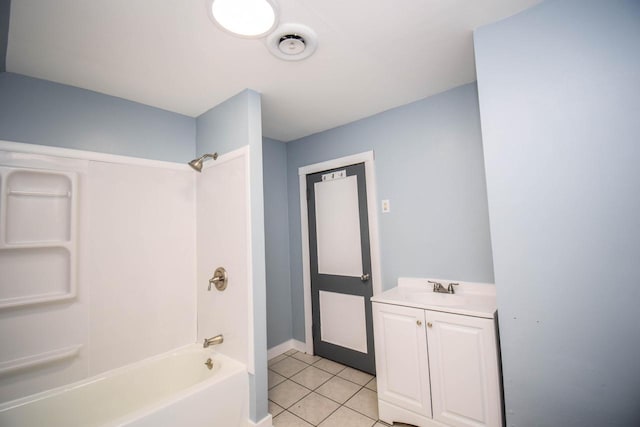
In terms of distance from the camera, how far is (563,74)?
1.22 metres

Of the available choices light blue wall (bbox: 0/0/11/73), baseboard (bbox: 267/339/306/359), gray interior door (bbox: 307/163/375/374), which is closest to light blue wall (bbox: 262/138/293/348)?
baseboard (bbox: 267/339/306/359)

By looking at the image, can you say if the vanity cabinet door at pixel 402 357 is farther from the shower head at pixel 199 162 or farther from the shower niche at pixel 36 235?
the shower niche at pixel 36 235

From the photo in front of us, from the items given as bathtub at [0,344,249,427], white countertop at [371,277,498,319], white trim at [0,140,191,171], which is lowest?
bathtub at [0,344,249,427]

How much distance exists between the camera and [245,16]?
1.29 meters

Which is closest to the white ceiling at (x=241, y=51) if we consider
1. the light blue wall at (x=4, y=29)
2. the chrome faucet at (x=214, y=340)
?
the light blue wall at (x=4, y=29)

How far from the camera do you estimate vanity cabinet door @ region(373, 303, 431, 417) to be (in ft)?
5.68

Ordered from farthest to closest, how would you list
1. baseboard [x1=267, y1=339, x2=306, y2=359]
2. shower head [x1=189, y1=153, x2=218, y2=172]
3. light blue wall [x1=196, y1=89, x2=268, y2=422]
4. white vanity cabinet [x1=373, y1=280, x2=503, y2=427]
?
baseboard [x1=267, y1=339, x2=306, y2=359] < shower head [x1=189, y1=153, x2=218, y2=172] < light blue wall [x1=196, y1=89, x2=268, y2=422] < white vanity cabinet [x1=373, y1=280, x2=503, y2=427]

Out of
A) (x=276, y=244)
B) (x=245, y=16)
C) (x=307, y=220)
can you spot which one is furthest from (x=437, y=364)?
(x=245, y=16)

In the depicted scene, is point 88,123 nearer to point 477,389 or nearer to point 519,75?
point 519,75

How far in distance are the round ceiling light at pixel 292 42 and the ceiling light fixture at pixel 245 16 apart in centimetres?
7

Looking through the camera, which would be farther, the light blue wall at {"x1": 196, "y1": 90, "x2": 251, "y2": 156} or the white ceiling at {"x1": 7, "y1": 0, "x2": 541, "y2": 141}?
the light blue wall at {"x1": 196, "y1": 90, "x2": 251, "y2": 156}

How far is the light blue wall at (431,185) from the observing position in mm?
2039

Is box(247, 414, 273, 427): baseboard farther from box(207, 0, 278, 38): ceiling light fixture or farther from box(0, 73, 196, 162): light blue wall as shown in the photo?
A: box(207, 0, 278, 38): ceiling light fixture

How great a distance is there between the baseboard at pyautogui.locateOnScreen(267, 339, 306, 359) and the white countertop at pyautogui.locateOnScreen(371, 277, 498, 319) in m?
1.48
